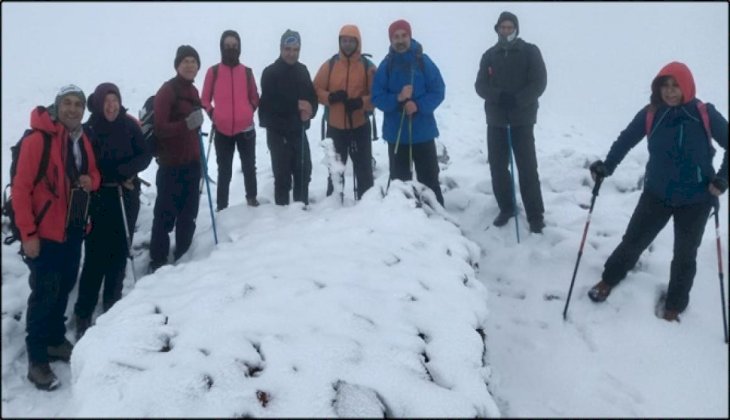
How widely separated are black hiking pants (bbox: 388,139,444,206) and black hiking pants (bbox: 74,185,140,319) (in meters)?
3.65

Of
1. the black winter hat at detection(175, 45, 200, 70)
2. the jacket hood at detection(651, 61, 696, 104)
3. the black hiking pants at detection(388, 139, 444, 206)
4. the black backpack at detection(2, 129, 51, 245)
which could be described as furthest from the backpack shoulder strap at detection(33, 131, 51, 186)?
the jacket hood at detection(651, 61, 696, 104)

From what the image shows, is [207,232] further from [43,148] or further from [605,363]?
[605,363]

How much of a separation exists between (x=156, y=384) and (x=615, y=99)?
25.3 meters

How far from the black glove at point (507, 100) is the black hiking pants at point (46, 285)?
5.25 m

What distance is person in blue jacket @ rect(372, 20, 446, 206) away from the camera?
7350mm

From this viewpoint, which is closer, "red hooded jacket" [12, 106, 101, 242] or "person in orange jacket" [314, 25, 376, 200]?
"red hooded jacket" [12, 106, 101, 242]

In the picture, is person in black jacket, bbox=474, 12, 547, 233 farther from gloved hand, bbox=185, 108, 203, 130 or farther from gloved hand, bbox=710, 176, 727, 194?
gloved hand, bbox=185, 108, 203, 130

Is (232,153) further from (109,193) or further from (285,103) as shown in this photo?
(109,193)

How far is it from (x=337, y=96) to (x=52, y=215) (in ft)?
13.3

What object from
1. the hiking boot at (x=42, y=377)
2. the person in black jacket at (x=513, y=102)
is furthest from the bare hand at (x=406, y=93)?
the hiking boot at (x=42, y=377)

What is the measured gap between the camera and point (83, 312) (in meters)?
5.98

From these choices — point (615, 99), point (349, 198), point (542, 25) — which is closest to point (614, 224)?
point (349, 198)

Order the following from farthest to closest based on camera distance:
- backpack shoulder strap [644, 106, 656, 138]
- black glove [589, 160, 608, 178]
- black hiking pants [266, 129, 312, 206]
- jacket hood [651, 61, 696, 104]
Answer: black hiking pants [266, 129, 312, 206]
black glove [589, 160, 608, 178]
backpack shoulder strap [644, 106, 656, 138]
jacket hood [651, 61, 696, 104]

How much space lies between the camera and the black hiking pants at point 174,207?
261 inches
